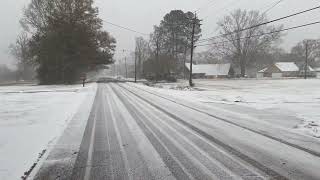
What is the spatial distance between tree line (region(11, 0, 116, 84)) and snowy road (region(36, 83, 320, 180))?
41238 mm

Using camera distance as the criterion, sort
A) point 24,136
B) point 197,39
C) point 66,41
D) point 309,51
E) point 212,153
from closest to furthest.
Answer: point 212,153
point 24,136
point 66,41
point 197,39
point 309,51

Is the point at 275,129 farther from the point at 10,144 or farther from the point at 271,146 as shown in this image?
the point at 10,144

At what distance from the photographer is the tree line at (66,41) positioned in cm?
5038

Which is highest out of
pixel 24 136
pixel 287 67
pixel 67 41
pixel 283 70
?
pixel 67 41

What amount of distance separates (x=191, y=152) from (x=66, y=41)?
46446 millimetres

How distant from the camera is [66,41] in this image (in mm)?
50500

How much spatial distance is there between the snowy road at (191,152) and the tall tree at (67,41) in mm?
41248

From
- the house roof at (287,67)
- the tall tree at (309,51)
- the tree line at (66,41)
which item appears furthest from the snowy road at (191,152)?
the tall tree at (309,51)

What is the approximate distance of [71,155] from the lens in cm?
742

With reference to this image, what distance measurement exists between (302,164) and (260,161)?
816mm

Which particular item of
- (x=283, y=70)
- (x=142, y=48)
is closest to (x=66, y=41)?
(x=142, y=48)

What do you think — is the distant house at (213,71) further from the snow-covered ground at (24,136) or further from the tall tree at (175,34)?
the snow-covered ground at (24,136)

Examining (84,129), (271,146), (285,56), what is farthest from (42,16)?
(285,56)

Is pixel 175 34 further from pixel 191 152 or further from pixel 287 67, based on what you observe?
pixel 191 152
